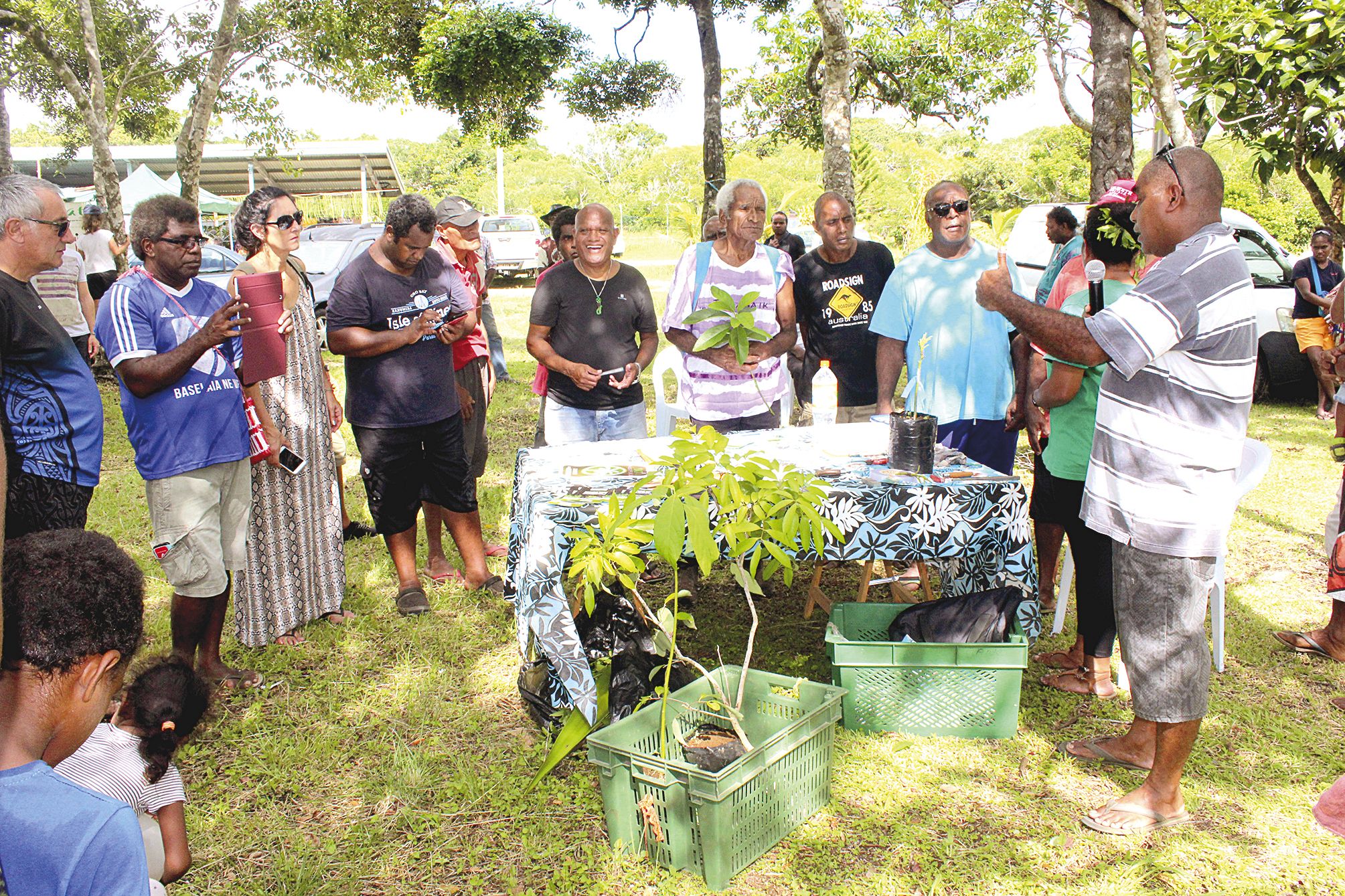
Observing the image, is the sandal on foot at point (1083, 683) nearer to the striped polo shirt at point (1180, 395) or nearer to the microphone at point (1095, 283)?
the striped polo shirt at point (1180, 395)

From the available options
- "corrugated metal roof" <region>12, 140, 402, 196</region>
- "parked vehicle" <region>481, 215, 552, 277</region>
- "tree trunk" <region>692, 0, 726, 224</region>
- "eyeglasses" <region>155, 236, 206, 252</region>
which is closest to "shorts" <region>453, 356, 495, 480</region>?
"eyeglasses" <region>155, 236, 206, 252</region>

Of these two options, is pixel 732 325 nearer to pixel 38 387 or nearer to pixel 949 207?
pixel 949 207

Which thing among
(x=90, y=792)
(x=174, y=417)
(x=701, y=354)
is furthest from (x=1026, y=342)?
(x=90, y=792)

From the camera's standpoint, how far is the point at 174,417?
11.0 ft

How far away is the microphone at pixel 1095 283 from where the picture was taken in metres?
3.06

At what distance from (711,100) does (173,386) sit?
11.2m

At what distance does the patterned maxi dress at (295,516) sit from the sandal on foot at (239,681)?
1.10 feet

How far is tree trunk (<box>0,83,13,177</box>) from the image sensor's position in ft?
26.4

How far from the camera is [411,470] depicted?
4492 mm

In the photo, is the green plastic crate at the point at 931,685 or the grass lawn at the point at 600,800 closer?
the grass lawn at the point at 600,800

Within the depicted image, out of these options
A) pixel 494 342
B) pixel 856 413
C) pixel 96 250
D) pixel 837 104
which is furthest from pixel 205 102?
pixel 856 413

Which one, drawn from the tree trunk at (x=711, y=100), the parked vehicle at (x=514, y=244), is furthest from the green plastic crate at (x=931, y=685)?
the parked vehicle at (x=514, y=244)

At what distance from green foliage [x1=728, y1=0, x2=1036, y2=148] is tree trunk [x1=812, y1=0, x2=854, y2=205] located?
26.6 ft

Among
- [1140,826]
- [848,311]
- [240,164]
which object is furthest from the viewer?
[240,164]
